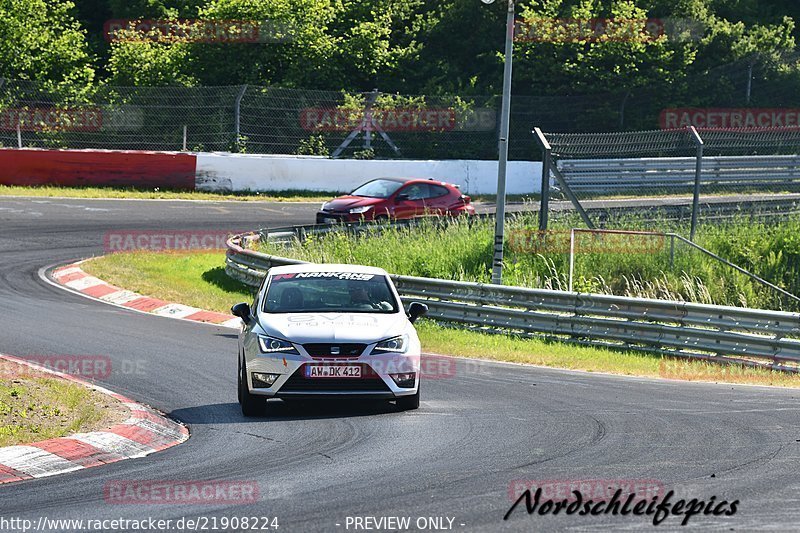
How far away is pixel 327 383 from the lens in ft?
34.3

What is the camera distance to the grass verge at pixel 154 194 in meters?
30.5

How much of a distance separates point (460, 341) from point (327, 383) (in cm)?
675

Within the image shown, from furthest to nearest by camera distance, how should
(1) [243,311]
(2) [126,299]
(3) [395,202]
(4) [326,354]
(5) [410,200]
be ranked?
(5) [410,200]
(3) [395,202]
(2) [126,299]
(1) [243,311]
(4) [326,354]

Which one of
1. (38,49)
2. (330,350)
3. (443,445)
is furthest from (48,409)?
(38,49)

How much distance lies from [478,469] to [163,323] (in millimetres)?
10572

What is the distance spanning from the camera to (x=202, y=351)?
1491 centimetres

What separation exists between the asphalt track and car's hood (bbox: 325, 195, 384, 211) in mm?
9641

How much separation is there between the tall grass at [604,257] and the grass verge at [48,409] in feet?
33.7

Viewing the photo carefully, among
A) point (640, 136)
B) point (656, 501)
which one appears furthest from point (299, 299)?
point (640, 136)

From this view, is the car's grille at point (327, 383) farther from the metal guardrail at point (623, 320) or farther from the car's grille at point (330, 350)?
the metal guardrail at point (623, 320)

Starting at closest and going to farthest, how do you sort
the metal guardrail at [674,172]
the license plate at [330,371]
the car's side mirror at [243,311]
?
1. the license plate at [330,371]
2. the car's side mirror at [243,311]
3. the metal guardrail at [674,172]

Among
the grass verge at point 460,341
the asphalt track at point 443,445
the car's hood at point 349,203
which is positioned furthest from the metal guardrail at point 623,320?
the car's hood at point 349,203

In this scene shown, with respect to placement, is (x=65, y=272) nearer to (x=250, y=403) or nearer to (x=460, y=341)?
(x=460, y=341)

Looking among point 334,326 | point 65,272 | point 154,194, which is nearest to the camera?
point 334,326
